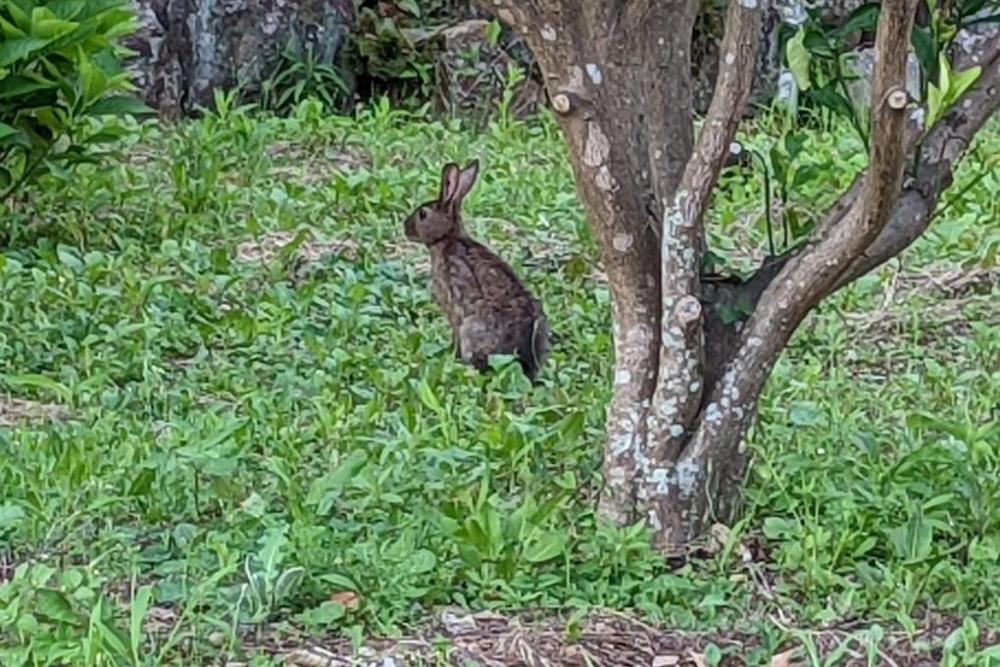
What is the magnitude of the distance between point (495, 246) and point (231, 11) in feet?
9.96

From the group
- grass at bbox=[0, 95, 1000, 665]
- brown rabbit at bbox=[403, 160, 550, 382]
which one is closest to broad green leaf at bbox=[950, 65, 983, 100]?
grass at bbox=[0, 95, 1000, 665]

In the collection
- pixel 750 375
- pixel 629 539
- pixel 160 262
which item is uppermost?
pixel 750 375

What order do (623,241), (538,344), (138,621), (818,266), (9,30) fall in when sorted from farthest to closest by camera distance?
(9,30)
(538,344)
(623,241)
(818,266)
(138,621)

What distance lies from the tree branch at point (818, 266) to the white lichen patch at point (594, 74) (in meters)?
0.49

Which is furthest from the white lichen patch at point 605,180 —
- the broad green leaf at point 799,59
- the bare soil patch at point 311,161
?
the bare soil patch at point 311,161

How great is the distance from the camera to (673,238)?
3539 millimetres

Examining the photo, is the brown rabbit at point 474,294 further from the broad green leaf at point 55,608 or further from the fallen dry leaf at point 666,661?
the broad green leaf at point 55,608

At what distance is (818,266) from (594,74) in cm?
54

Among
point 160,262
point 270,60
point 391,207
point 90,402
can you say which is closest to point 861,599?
point 90,402

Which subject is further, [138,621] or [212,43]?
[212,43]

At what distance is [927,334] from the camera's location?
5.62 meters

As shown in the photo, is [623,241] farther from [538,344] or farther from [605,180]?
[538,344]

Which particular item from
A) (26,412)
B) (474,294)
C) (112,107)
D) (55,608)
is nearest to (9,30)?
(112,107)

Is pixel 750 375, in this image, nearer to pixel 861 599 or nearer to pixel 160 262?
pixel 861 599
